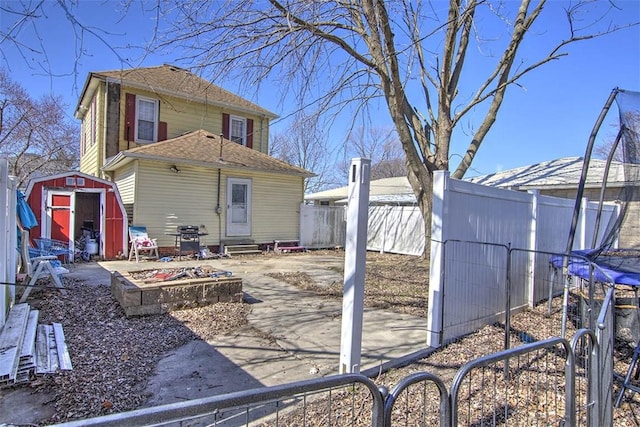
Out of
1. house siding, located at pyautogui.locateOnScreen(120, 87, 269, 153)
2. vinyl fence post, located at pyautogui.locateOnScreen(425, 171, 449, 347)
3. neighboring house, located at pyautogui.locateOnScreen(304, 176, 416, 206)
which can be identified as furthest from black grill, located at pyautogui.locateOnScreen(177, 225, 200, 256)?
vinyl fence post, located at pyautogui.locateOnScreen(425, 171, 449, 347)

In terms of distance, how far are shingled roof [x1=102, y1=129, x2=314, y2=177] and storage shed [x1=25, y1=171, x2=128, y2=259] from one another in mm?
1309

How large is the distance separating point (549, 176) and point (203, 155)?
12724 mm

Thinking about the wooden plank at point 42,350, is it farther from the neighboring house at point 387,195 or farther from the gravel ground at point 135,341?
the neighboring house at point 387,195

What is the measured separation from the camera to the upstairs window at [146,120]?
13805 millimetres

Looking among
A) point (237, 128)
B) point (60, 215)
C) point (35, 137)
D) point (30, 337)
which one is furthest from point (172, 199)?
point (35, 137)

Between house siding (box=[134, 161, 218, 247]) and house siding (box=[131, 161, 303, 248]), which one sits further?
house siding (box=[131, 161, 303, 248])

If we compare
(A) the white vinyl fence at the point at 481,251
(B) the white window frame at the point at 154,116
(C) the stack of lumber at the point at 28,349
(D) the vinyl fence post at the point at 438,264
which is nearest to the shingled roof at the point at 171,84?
(B) the white window frame at the point at 154,116

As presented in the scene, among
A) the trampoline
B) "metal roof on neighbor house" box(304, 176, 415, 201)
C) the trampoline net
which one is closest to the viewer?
the trampoline

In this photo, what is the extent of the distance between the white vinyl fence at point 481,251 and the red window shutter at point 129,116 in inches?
495

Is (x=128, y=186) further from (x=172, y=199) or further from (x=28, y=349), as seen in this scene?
(x=28, y=349)

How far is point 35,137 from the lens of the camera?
20922 mm

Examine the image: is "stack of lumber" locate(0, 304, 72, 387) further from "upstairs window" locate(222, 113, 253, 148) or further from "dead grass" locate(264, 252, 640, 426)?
"upstairs window" locate(222, 113, 253, 148)

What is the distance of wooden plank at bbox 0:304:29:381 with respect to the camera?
3.21m

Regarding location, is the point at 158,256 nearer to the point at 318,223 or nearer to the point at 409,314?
the point at 318,223
